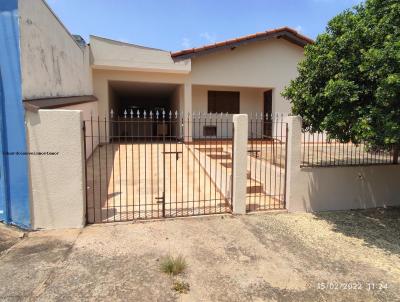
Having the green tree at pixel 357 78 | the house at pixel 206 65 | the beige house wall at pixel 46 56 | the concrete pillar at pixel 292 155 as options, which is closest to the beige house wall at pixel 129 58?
the house at pixel 206 65

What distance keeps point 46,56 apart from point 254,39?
26.5 feet

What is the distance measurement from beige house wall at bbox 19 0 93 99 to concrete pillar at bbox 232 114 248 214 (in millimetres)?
3981

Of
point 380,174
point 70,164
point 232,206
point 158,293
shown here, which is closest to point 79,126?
point 70,164

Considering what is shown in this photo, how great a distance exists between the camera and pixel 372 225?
5469mm

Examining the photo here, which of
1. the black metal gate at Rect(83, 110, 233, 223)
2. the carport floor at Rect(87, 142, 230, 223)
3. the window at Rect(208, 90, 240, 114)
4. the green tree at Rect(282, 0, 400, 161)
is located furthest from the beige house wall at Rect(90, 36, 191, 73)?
the green tree at Rect(282, 0, 400, 161)

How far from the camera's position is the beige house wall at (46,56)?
4.81 meters

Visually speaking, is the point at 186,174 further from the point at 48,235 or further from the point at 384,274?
the point at 384,274

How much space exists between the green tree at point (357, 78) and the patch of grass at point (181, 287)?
3.47 metres

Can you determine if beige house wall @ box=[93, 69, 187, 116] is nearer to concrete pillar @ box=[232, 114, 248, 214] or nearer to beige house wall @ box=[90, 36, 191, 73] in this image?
beige house wall @ box=[90, 36, 191, 73]

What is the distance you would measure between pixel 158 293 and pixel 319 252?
2.64 metres

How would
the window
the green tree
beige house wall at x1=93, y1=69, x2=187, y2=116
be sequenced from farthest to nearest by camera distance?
1. the window
2. beige house wall at x1=93, y1=69, x2=187, y2=116
3. the green tree

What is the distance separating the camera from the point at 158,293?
313 centimetres

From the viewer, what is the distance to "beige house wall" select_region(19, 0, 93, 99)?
4812mm

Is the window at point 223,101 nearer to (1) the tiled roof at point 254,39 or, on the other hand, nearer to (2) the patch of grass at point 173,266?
(1) the tiled roof at point 254,39
